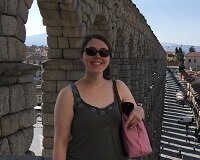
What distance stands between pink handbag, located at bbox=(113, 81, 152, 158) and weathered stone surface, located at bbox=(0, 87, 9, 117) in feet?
6.36

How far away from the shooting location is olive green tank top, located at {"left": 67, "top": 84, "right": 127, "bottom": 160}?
9.16 feet

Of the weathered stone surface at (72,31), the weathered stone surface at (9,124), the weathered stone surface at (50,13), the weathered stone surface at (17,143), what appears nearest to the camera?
the weathered stone surface at (9,124)

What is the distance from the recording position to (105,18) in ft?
39.4

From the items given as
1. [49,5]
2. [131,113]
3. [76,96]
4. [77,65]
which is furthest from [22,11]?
[77,65]

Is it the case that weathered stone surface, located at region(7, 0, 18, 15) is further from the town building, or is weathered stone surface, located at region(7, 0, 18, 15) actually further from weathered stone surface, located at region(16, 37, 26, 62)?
the town building

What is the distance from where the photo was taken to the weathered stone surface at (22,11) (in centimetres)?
512

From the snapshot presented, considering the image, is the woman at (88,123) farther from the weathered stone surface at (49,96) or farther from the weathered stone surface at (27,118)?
the weathered stone surface at (49,96)

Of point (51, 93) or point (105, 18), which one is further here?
point (105, 18)

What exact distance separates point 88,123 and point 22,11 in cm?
281

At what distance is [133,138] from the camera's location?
288cm

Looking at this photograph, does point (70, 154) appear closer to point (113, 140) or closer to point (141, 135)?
point (113, 140)

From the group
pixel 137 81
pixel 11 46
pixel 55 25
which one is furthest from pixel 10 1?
pixel 137 81

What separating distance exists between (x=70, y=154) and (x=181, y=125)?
3648cm

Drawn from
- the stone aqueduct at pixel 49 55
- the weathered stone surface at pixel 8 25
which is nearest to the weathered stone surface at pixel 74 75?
the stone aqueduct at pixel 49 55
